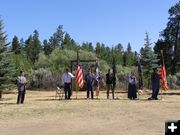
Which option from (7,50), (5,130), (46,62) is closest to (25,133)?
(5,130)

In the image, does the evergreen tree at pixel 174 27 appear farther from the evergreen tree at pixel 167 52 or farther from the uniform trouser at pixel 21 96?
the uniform trouser at pixel 21 96

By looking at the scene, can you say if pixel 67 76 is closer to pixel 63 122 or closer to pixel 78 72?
pixel 78 72

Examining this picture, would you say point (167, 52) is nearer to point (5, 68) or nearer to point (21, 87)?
point (5, 68)

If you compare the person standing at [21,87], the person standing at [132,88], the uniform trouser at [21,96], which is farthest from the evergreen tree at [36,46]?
the uniform trouser at [21,96]

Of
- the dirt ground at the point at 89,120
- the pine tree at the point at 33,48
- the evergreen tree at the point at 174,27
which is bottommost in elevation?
the dirt ground at the point at 89,120

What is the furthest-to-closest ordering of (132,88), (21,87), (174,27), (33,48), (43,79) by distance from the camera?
(33,48) → (174,27) → (43,79) → (132,88) → (21,87)

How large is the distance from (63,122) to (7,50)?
83.2 feet

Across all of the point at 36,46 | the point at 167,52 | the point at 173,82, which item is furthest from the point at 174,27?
the point at 36,46

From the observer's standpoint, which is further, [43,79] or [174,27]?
[174,27]

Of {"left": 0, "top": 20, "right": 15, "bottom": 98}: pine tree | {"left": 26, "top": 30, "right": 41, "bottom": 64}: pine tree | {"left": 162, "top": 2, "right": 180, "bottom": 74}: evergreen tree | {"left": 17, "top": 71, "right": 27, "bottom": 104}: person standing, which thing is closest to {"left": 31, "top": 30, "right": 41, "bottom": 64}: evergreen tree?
{"left": 26, "top": 30, "right": 41, "bottom": 64}: pine tree

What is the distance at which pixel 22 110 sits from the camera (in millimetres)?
20703

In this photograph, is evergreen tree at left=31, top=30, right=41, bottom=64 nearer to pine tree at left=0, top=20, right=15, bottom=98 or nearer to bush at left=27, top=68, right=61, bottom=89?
bush at left=27, top=68, right=61, bottom=89

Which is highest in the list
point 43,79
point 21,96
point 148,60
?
point 148,60

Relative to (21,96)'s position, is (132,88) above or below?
above
